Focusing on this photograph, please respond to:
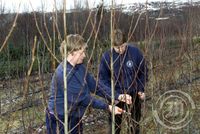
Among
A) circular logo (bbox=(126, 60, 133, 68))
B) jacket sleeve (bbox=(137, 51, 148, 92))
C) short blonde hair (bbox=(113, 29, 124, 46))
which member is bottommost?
jacket sleeve (bbox=(137, 51, 148, 92))

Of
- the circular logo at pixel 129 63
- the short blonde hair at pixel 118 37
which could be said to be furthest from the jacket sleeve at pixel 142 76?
the short blonde hair at pixel 118 37

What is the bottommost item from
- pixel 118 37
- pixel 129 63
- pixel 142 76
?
pixel 142 76

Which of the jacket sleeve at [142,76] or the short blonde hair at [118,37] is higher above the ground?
the short blonde hair at [118,37]

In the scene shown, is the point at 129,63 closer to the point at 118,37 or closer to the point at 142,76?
the point at 142,76

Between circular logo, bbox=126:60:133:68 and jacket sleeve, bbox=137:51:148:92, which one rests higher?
circular logo, bbox=126:60:133:68

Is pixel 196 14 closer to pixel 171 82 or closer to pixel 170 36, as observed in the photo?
pixel 170 36

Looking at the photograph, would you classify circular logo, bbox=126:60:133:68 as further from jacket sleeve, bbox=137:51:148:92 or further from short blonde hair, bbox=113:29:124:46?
short blonde hair, bbox=113:29:124:46

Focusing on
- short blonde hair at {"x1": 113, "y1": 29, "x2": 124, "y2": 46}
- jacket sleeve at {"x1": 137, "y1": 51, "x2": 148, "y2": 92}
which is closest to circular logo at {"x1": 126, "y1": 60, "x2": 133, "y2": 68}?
jacket sleeve at {"x1": 137, "y1": 51, "x2": 148, "y2": 92}

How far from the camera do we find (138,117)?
3729mm

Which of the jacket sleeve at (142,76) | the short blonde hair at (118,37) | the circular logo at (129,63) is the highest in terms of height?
the short blonde hair at (118,37)

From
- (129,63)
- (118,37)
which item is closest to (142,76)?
(129,63)

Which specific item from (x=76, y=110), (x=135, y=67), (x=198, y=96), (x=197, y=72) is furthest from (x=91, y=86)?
(x=197, y=72)

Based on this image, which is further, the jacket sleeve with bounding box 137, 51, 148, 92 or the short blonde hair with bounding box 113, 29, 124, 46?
the jacket sleeve with bounding box 137, 51, 148, 92

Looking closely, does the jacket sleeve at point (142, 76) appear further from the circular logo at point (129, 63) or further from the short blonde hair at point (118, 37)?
the short blonde hair at point (118, 37)
